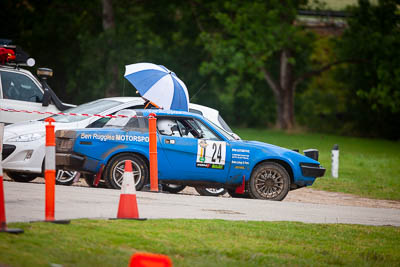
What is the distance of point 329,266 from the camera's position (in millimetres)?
8227

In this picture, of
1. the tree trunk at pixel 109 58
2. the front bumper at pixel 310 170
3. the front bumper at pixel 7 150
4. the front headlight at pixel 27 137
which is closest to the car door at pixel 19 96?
the front headlight at pixel 27 137

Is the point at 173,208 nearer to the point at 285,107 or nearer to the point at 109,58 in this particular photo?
the point at 109,58

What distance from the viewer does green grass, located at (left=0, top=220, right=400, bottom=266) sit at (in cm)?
737

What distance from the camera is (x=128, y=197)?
9203 millimetres

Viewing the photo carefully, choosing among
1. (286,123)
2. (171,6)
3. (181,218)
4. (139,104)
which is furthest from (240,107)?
(181,218)

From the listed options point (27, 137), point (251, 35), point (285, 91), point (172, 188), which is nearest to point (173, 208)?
point (27, 137)

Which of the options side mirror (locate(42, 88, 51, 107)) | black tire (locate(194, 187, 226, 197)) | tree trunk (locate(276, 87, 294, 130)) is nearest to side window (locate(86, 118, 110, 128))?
black tire (locate(194, 187, 226, 197))

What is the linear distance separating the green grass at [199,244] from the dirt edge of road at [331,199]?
6111 millimetres

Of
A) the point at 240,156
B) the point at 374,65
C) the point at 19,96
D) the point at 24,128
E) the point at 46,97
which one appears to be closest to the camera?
the point at 240,156

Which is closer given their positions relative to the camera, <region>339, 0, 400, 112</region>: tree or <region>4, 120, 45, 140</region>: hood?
<region>4, 120, 45, 140</region>: hood

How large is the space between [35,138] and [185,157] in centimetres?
248

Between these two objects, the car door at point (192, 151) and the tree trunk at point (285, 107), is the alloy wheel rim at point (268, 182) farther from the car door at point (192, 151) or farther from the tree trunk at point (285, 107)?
the tree trunk at point (285, 107)

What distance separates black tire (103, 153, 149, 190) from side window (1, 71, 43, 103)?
12.5ft

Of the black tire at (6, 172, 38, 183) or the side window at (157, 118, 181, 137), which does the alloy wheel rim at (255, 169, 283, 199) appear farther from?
the black tire at (6, 172, 38, 183)
